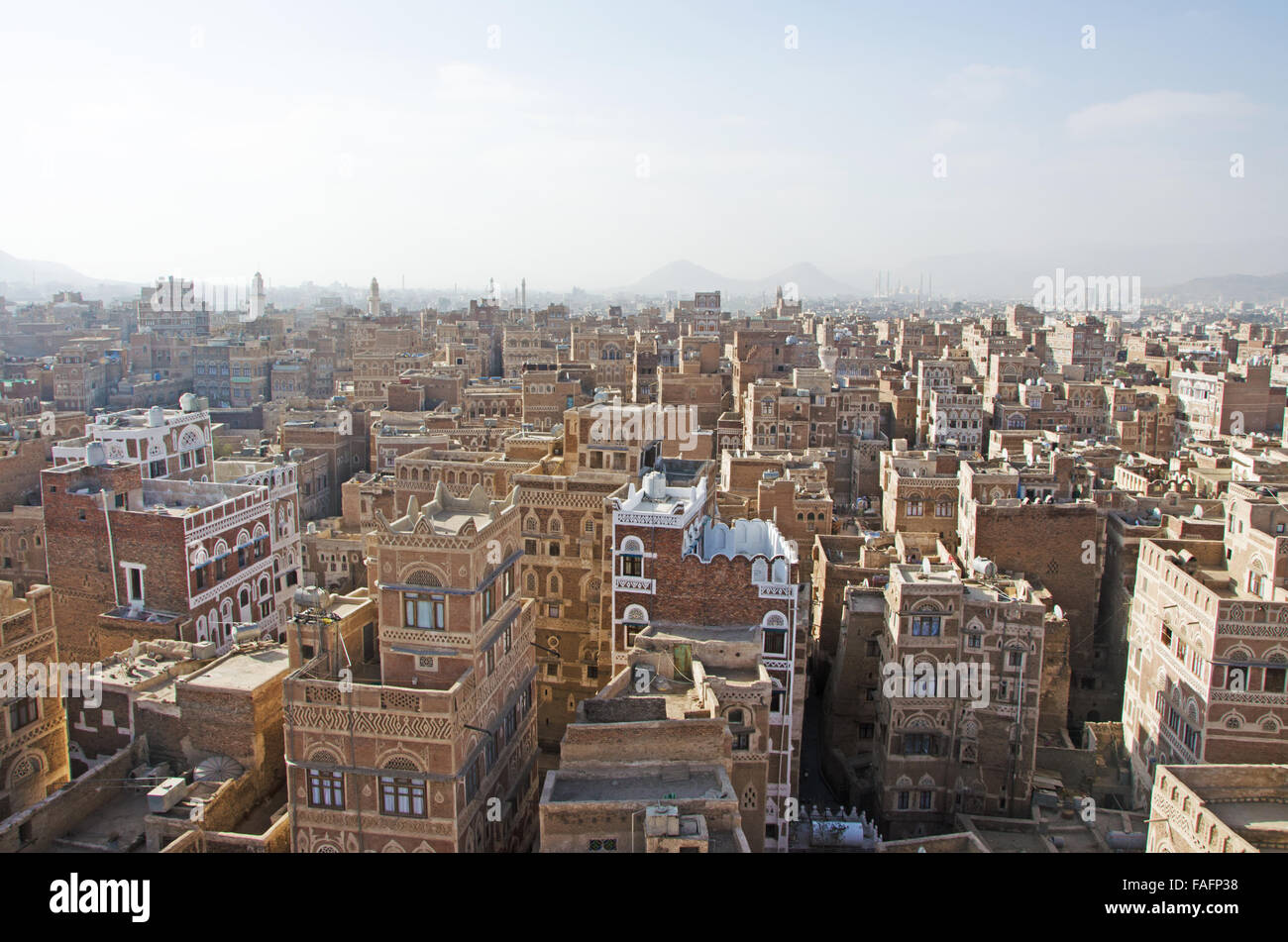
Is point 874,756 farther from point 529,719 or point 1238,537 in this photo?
point 1238,537

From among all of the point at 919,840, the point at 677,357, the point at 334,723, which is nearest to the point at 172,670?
the point at 334,723

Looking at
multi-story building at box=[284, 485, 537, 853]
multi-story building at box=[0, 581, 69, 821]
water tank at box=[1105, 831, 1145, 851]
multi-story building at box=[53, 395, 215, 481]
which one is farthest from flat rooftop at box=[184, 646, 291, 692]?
water tank at box=[1105, 831, 1145, 851]

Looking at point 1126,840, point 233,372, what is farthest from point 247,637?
point 233,372

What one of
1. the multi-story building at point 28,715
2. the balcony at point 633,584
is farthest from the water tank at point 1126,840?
the multi-story building at point 28,715

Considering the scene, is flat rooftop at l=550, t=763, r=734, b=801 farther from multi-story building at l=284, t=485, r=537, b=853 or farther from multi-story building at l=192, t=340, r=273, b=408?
multi-story building at l=192, t=340, r=273, b=408

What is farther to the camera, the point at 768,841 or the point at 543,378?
the point at 543,378

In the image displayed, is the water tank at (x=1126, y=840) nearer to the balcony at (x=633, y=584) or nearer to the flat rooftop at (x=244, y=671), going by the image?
the balcony at (x=633, y=584)

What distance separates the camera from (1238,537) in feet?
121

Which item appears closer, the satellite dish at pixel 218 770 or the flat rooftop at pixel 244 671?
the satellite dish at pixel 218 770

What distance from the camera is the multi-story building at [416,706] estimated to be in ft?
73.2

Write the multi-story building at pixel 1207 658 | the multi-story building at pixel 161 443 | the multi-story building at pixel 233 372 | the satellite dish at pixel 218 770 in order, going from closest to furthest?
the satellite dish at pixel 218 770 < the multi-story building at pixel 1207 658 < the multi-story building at pixel 161 443 < the multi-story building at pixel 233 372

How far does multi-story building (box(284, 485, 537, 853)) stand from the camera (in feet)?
73.2

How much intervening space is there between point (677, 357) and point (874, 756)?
191ft

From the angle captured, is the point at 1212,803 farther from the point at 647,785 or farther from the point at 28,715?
the point at 28,715
